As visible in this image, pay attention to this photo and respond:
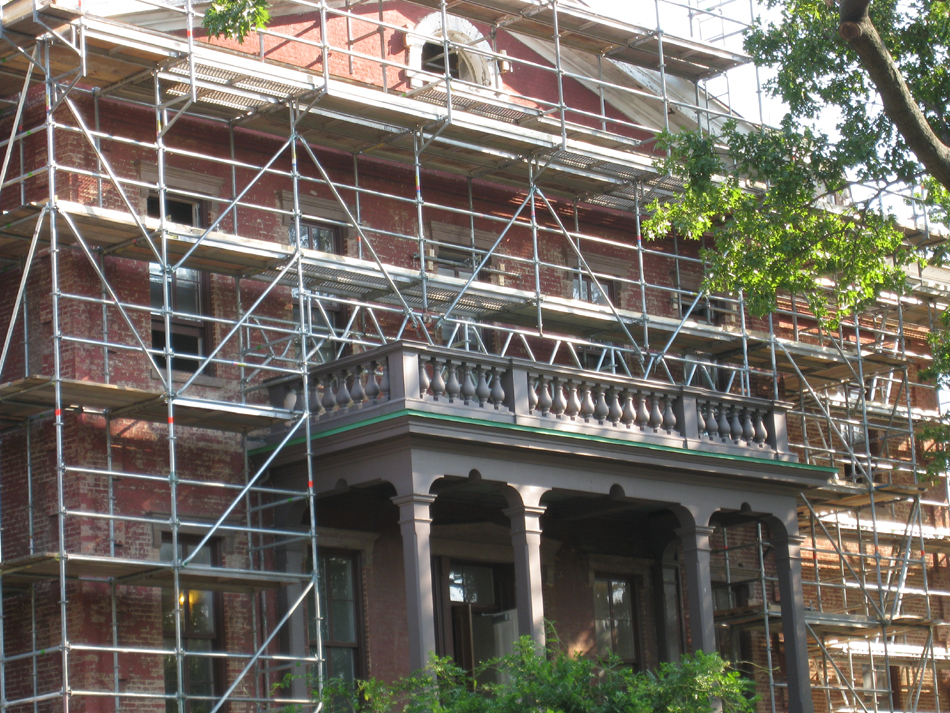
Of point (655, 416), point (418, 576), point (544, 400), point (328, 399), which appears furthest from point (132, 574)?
point (655, 416)

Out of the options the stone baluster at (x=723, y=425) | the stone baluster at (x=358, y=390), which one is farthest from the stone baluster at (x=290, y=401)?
the stone baluster at (x=723, y=425)

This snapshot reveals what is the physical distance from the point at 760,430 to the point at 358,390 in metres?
6.60

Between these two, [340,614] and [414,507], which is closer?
[414,507]

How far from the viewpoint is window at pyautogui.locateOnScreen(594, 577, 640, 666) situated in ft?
81.2

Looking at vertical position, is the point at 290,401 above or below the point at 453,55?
below

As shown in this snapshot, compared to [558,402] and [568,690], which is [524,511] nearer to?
[558,402]

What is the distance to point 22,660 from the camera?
19.2 metres

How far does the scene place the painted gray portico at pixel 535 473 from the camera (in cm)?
1948

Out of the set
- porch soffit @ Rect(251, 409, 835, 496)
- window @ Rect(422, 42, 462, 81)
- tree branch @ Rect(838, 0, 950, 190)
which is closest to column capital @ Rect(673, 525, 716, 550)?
porch soffit @ Rect(251, 409, 835, 496)

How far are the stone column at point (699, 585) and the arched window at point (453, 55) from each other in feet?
24.7

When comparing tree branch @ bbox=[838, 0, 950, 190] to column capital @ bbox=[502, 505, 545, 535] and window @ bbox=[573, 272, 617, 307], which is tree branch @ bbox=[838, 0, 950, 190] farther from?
window @ bbox=[573, 272, 617, 307]

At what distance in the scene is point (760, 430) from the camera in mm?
23781

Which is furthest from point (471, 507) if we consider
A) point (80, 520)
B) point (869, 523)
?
point (869, 523)

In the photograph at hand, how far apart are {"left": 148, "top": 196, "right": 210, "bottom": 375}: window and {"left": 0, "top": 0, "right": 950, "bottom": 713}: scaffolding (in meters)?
0.04
